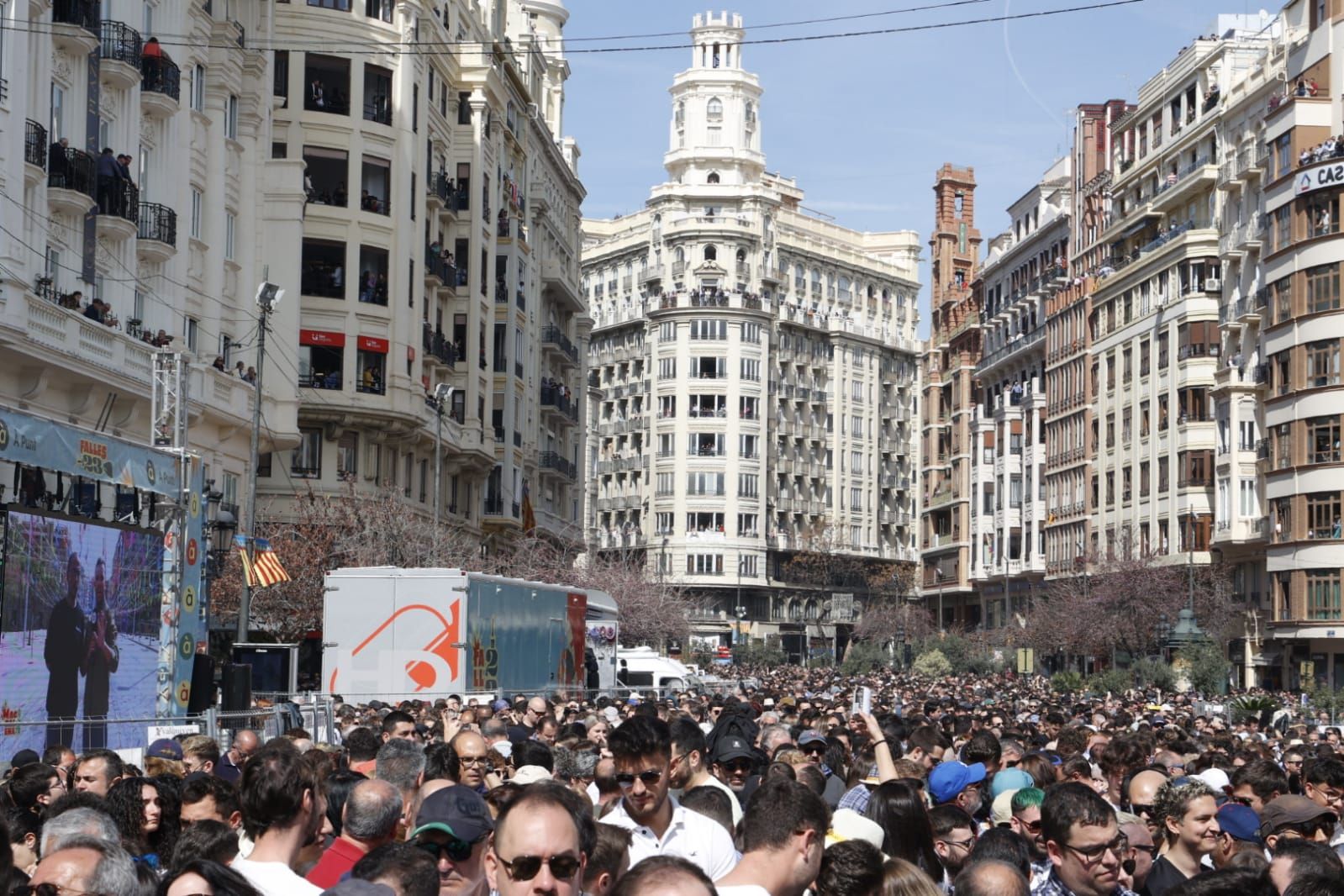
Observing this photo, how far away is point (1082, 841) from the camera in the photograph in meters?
8.11

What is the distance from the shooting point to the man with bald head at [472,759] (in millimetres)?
11500

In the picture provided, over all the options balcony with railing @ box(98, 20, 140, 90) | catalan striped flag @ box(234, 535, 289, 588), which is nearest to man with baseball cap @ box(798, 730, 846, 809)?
catalan striped flag @ box(234, 535, 289, 588)

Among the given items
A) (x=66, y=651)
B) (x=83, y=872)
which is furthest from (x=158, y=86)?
(x=83, y=872)

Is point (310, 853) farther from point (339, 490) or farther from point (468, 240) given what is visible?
point (468, 240)

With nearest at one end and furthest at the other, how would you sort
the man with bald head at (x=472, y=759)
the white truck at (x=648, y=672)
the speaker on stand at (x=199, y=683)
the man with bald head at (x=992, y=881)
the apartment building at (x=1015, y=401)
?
the man with bald head at (x=992, y=881)
the man with bald head at (x=472, y=759)
the speaker on stand at (x=199, y=683)
the white truck at (x=648, y=672)
the apartment building at (x=1015, y=401)

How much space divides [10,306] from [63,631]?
30.8 ft

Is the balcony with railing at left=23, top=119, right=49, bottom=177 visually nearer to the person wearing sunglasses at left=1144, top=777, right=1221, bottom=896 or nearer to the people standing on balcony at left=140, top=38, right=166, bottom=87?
the people standing on balcony at left=140, top=38, right=166, bottom=87

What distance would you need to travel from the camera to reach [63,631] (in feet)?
75.5

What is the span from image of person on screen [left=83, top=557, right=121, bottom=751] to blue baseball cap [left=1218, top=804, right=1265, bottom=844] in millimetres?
16484

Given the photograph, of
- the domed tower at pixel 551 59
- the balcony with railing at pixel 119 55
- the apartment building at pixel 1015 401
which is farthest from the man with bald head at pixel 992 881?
the apartment building at pixel 1015 401

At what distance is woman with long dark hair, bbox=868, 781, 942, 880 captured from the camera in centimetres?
905

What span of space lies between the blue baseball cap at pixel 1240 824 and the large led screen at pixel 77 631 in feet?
40.2

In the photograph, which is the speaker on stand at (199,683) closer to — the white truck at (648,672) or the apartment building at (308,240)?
the apartment building at (308,240)

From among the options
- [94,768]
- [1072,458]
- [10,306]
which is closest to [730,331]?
[1072,458]
